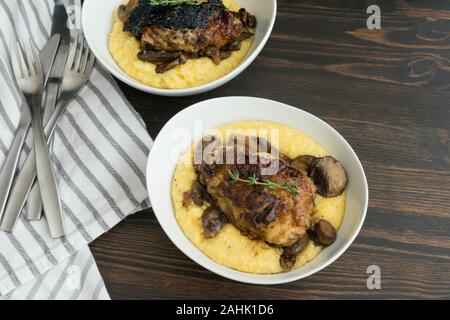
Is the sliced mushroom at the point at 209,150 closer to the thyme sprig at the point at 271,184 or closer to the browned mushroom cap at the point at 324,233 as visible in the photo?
the thyme sprig at the point at 271,184

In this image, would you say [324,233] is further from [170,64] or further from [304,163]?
[170,64]

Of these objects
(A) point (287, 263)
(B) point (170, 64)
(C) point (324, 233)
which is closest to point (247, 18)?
(B) point (170, 64)

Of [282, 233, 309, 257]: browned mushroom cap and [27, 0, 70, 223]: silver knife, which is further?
[27, 0, 70, 223]: silver knife

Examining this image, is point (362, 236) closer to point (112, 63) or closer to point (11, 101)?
point (112, 63)

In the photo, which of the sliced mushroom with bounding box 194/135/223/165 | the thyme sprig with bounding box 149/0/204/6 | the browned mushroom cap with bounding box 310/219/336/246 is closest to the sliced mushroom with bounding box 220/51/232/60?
the thyme sprig with bounding box 149/0/204/6

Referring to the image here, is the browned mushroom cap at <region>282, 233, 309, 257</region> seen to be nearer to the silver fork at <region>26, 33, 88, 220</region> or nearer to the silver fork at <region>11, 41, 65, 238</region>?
the silver fork at <region>11, 41, 65, 238</region>
